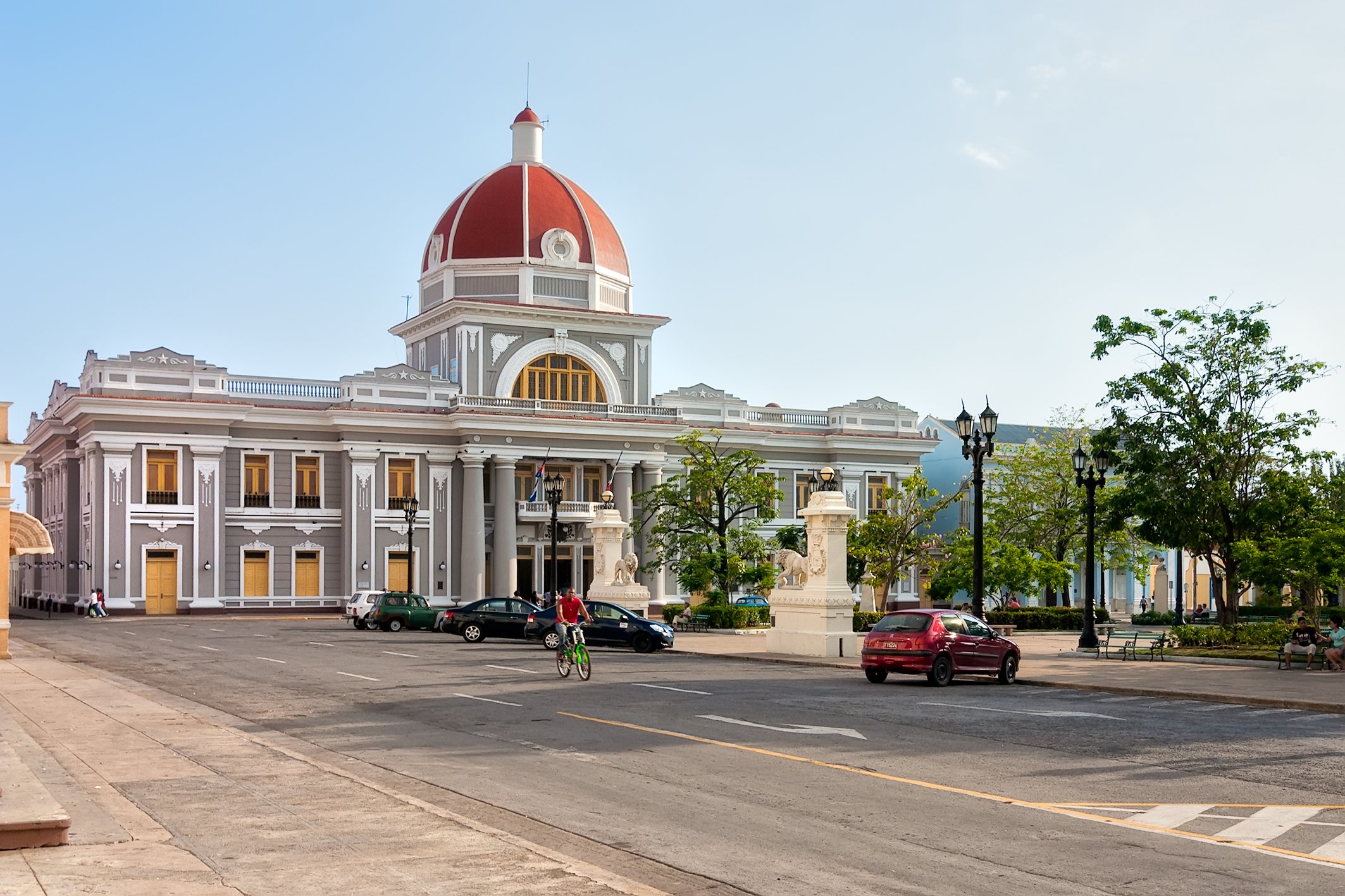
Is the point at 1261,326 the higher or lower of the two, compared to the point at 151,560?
higher

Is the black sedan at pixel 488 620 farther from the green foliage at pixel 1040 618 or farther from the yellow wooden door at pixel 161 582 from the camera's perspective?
the yellow wooden door at pixel 161 582

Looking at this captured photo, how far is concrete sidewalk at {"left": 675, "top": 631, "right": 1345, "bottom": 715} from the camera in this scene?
23578mm

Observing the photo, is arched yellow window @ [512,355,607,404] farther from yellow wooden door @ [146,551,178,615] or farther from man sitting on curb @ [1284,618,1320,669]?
man sitting on curb @ [1284,618,1320,669]

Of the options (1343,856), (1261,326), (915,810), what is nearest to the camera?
(1343,856)

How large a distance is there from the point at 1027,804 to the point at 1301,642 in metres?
21.2

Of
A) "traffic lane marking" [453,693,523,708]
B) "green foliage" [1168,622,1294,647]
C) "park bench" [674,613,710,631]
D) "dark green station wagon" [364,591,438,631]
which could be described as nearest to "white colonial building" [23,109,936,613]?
"dark green station wagon" [364,591,438,631]

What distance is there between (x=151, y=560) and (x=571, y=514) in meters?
20.2

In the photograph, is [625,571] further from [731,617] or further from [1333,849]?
[1333,849]

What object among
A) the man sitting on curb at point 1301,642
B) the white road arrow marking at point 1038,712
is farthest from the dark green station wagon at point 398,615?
the white road arrow marking at point 1038,712

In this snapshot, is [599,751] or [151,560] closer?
[599,751]

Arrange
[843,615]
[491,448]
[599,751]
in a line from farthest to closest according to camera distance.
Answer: [491,448], [843,615], [599,751]

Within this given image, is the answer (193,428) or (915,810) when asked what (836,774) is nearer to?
(915,810)

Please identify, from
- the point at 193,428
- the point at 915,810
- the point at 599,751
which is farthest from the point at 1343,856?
the point at 193,428

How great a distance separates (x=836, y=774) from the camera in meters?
14.4
